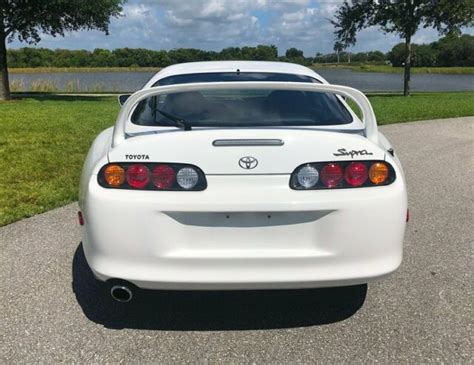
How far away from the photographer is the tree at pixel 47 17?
2095 centimetres

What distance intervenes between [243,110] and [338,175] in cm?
90

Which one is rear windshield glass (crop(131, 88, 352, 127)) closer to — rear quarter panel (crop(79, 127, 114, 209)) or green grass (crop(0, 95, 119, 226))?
rear quarter panel (crop(79, 127, 114, 209))

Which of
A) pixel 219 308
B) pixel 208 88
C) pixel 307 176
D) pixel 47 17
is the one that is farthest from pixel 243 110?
pixel 47 17

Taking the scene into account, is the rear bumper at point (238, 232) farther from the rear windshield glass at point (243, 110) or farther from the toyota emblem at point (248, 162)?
the rear windshield glass at point (243, 110)

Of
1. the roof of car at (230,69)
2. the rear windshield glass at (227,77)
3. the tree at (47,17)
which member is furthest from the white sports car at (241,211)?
the tree at (47,17)

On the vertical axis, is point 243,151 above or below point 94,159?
above

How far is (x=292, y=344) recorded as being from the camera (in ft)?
8.89

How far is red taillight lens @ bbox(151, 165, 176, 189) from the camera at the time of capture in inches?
99.8

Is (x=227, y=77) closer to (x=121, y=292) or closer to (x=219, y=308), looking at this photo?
(x=219, y=308)

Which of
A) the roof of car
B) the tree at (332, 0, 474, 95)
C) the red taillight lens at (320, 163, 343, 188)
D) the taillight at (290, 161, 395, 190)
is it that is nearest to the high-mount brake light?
the taillight at (290, 161, 395, 190)

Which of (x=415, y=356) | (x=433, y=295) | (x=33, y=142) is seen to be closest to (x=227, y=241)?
(x=415, y=356)

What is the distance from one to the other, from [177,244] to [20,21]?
74.4 feet

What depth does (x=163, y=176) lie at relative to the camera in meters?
2.54

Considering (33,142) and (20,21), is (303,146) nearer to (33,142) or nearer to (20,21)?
(33,142)
